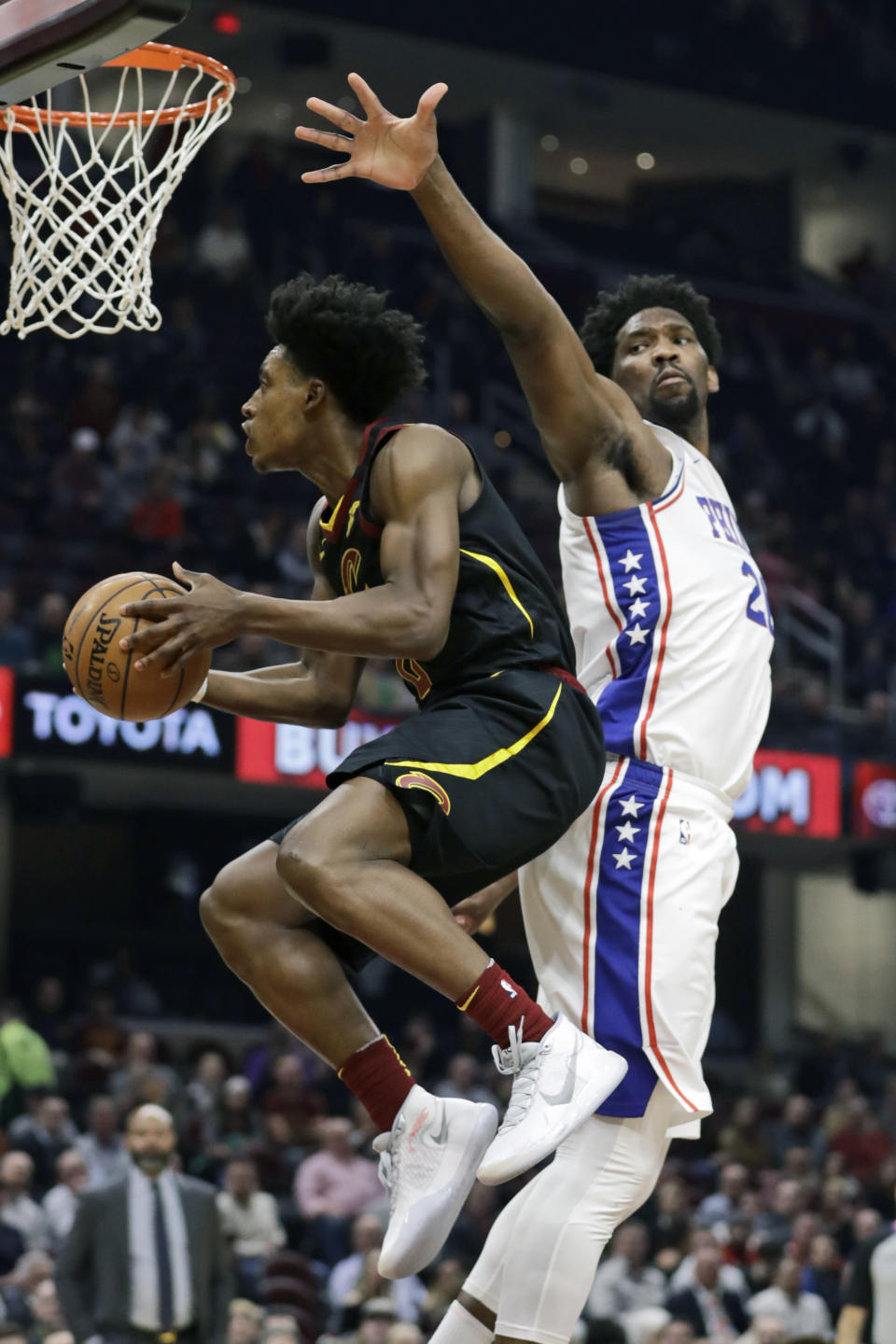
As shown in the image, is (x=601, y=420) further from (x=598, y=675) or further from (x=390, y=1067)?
(x=390, y=1067)

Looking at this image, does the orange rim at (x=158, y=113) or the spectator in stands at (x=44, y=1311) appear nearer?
the orange rim at (x=158, y=113)

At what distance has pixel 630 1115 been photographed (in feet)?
14.5

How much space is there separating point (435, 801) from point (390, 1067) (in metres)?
0.59

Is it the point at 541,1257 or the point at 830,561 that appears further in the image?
the point at 830,561

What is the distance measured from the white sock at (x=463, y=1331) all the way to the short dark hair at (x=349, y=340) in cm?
196

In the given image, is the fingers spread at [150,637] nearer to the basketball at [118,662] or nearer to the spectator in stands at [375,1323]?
the basketball at [118,662]

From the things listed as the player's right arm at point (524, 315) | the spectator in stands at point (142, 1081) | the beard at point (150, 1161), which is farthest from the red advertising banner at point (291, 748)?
the player's right arm at point (524, 315)

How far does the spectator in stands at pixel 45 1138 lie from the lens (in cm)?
1135

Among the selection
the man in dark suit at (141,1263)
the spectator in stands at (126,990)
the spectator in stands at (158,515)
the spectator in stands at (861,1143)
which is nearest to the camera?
the man in dark suit at (141,1263)

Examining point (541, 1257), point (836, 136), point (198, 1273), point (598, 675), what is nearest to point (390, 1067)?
point (541, 1257)

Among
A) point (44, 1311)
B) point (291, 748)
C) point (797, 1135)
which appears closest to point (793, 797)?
point (797, 1135)

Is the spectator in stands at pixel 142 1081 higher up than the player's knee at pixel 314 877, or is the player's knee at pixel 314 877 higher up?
the player's knee at pixel 314 877

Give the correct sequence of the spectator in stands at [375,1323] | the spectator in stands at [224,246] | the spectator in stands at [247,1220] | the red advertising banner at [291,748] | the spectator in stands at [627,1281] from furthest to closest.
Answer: the spectator in stands at [224,246]
the red advertising banner at [291,748]
the spectator in stands at [627,1281]
the spectator in stands at [247,1220]
the spectator in stands at [375,1323]

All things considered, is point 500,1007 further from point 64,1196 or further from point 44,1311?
point 64,1196
